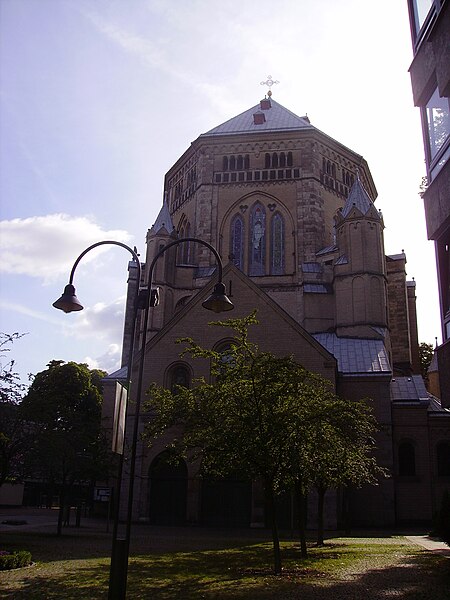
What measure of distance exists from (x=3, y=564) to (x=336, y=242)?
113ft

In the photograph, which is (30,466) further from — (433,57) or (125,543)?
(433,57)

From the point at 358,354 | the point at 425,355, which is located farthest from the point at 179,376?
the point at 425,355

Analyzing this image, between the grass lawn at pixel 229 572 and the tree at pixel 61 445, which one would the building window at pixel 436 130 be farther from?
the tree at pixel 61 445

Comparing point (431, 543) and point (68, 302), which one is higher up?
point (68, 302)

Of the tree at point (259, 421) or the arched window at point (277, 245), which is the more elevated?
the arched window at point (277, 245)

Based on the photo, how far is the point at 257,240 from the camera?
4672cm

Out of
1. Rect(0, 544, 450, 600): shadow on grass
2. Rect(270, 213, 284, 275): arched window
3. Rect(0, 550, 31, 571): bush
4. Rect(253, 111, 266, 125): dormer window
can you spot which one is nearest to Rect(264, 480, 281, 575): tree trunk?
Rect(0, 544, 450, 600): shadow on grass

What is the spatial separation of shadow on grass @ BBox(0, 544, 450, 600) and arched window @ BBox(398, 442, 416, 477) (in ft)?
52.3

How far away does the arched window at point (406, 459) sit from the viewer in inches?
1340

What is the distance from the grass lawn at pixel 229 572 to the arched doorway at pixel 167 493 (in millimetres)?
9055

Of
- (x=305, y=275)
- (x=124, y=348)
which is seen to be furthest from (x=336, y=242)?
(x=124, y=348)

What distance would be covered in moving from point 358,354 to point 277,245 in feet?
42.1

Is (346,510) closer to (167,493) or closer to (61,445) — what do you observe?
(167,493)

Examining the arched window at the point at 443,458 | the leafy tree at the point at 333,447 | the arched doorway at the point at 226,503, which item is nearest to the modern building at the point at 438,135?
the leafy tree at the point at 333,447
